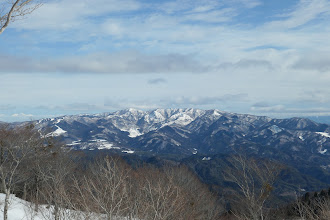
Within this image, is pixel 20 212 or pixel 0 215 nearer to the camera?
pixel 0 215

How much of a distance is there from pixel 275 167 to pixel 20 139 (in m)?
31.4

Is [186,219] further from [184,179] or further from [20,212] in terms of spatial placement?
[184,179]

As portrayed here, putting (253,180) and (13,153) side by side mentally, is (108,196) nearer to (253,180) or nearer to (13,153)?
(253,180)

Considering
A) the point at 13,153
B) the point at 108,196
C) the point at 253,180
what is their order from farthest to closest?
the point at 13,153 → the point at 253,180 → the point at 108,196

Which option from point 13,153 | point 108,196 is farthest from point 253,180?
point 13,153

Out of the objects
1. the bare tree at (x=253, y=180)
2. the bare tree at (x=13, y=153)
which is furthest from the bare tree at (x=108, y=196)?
the bare tree at (x=253, y=180)

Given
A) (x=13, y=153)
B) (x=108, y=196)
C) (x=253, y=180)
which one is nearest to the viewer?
(x=108, y=196)

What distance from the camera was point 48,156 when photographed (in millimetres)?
48250

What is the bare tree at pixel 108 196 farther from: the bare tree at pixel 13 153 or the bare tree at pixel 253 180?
the bare tree at pixel 253 180

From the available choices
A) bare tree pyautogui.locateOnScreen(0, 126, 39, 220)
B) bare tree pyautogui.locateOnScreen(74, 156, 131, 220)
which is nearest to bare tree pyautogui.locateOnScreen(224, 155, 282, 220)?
bare tree pyautogui.locateOnScreen(74, 156, 131, 220)

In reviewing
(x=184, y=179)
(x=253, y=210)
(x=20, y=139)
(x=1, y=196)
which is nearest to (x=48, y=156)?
(x=20, y=139)

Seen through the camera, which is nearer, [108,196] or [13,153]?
[108,196]

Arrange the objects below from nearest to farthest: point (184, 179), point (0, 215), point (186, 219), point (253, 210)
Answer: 1. point (253, 210)
2. point (186, 219)
3. point (0, 215)
4. point (184, 179)

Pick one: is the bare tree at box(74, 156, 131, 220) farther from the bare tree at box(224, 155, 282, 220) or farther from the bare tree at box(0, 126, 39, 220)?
the bare tree at box(224, 155, 282, 220)
